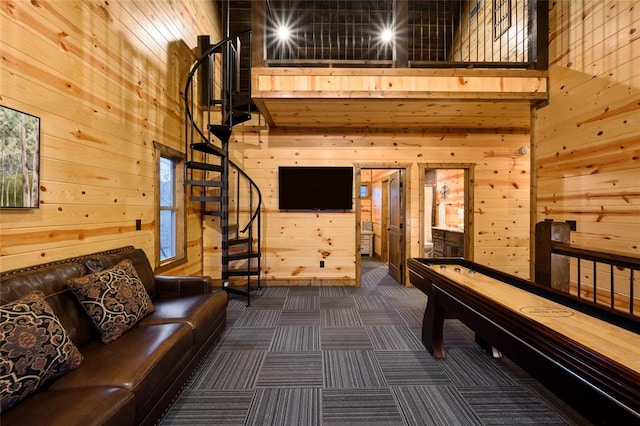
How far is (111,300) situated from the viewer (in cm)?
178

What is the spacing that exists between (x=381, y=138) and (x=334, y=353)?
3.32 m

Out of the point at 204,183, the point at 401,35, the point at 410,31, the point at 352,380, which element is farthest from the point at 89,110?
the point at 410,31

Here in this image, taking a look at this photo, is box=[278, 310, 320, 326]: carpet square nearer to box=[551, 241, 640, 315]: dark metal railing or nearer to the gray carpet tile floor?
the gray carpet tile floor

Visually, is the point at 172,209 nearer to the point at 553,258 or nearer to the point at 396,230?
the point at 396,230

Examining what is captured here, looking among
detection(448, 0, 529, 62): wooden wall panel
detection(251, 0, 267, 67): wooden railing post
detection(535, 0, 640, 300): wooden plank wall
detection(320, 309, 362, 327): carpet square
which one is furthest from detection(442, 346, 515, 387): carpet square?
detection(251, 0, 267, 67): wooden railing post

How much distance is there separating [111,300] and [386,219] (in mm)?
5294

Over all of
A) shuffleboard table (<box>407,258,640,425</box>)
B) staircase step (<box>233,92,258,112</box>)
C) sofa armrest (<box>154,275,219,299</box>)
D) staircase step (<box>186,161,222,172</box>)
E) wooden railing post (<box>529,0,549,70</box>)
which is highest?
wooden railing post (<box>529,0,549,70</box>)

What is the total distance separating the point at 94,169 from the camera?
2281 mm

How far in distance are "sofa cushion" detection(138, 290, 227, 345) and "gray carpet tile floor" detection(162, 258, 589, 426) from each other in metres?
0.34

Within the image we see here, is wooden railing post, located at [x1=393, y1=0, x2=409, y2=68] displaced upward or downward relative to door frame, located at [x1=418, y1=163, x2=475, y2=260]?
upward

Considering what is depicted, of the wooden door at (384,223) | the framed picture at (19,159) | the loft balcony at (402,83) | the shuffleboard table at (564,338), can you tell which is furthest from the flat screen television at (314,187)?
the framed picture at (19,159)

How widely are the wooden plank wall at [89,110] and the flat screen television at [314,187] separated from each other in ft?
5.70

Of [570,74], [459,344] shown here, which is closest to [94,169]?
[459,344]

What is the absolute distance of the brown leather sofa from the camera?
111cm
